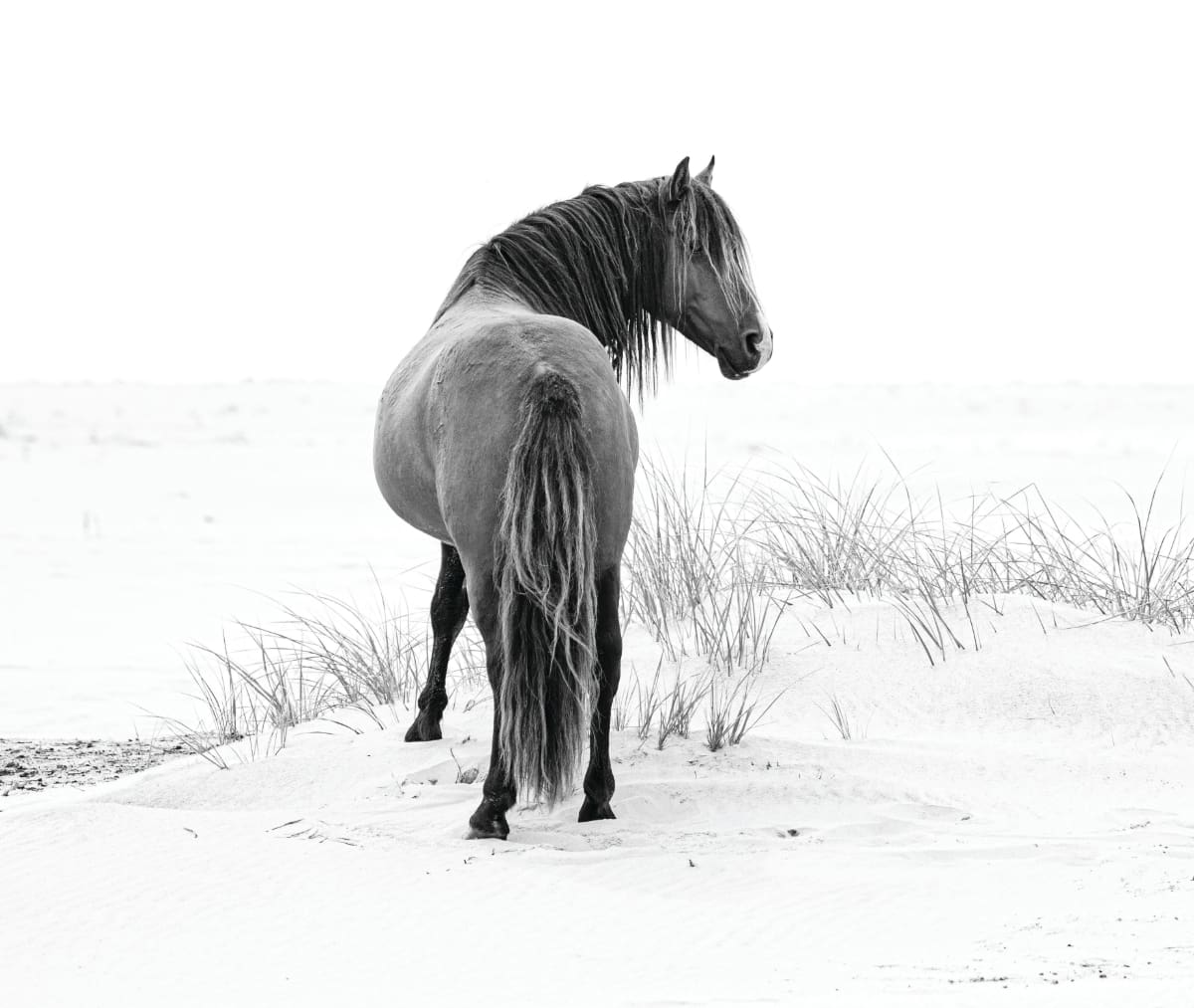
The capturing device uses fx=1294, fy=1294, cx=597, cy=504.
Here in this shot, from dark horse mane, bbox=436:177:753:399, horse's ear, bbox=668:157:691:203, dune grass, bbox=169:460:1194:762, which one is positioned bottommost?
dune grass, bbox=169:460:1194:762

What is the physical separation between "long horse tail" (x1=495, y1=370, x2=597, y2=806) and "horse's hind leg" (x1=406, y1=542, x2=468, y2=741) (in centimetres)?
116

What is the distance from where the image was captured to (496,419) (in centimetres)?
354

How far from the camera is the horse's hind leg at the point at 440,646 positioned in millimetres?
4688

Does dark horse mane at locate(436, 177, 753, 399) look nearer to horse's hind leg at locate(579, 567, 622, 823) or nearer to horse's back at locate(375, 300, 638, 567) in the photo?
horse's back at locate(375, 300, 638, 567)

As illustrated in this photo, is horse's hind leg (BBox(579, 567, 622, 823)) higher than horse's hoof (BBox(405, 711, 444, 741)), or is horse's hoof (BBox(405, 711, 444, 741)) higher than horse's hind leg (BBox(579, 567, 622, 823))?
horse's hind leg (BBox(579, 567, 622, 823))

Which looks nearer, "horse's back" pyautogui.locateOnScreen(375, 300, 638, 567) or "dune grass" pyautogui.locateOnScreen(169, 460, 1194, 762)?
"horse's back" pyautogui.locateOnScreen(375, 300, 638, 567)

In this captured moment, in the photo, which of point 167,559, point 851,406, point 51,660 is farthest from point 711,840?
point 851,406

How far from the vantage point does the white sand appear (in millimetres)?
2711

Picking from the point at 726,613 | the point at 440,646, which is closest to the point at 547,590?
the point at 440,646

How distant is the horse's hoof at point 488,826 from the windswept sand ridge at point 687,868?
0.05 metres

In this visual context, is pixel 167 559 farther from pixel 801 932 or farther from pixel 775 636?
pixel 801 932

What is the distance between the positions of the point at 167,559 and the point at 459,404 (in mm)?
10400

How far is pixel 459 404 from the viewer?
363 cm

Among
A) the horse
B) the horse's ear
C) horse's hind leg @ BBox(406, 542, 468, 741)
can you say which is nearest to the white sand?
horse's hind leg @ BBox(406, 542, 468, 741)
